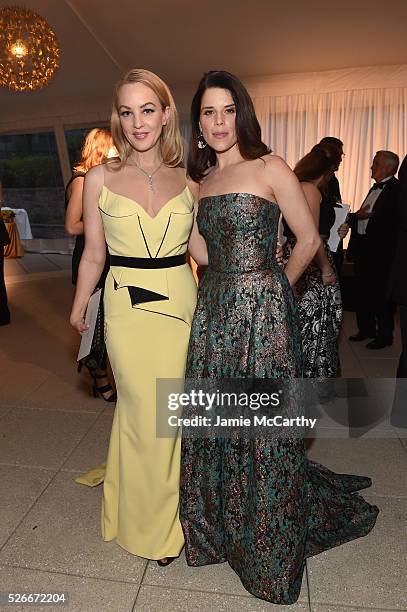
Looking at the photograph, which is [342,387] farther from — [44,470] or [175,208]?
[175,208]

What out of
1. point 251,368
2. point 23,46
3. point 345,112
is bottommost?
point 251,368

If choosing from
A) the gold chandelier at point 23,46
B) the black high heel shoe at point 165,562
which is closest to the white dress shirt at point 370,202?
the gold chandelier at point 23,46

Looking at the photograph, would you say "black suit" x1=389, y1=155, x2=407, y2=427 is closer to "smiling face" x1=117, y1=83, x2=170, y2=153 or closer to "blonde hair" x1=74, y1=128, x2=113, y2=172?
"smiling face" x1=117, y1=83, x2=170, y2=153

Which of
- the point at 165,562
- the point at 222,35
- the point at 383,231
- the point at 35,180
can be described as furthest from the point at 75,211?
the point at 35,180

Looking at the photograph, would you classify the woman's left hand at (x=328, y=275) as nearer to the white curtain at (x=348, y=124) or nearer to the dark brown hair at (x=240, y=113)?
the dark brown hair at (x=240, y=113)

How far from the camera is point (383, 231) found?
460 centimetres

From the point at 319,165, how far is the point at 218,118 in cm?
162

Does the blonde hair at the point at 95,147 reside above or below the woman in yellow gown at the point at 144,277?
above

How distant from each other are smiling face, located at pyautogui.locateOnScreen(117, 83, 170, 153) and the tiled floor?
1547 mm

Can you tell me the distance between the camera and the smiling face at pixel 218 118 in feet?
5.36

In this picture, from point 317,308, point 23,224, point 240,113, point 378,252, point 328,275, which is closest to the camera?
point 240,113

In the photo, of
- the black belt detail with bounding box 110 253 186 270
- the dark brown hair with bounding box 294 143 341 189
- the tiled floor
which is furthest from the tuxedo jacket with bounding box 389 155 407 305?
the black belt detail with bounding box 110 253 186 270

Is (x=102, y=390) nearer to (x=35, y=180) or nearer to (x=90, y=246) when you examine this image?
(x=90, y=246)

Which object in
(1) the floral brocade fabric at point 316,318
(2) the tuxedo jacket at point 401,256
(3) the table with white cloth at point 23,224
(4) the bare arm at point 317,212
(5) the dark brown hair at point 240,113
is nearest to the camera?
(5) the dark brown hair at point 240,113
